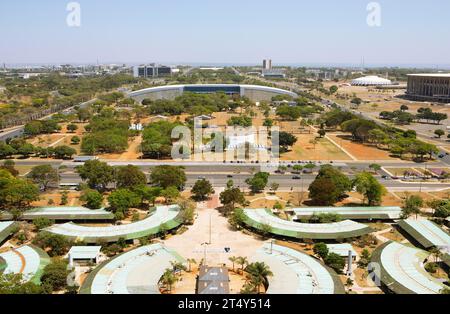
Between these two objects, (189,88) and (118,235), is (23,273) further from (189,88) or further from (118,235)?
(189,88)

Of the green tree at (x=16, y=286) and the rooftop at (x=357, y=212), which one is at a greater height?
the green tree at (x=16, y=286)

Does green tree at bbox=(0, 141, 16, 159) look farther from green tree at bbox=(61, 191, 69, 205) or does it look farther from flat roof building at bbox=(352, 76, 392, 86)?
flat roof building at bbox=(352, 76, 392, 86)

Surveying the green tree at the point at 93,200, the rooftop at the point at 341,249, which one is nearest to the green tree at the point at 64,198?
the green tree at the point at 93,200

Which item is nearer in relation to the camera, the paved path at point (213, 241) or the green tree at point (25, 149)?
the paved path at point (213, 241)

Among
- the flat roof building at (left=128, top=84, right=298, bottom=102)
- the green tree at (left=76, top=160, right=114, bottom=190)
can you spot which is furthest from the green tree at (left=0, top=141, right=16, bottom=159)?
the flat roof building at (left=128, top=84, right=298, bottom=102)

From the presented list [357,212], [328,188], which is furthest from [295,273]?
[328,188]

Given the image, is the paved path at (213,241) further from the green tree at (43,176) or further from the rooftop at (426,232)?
the green tree at (43,176)
